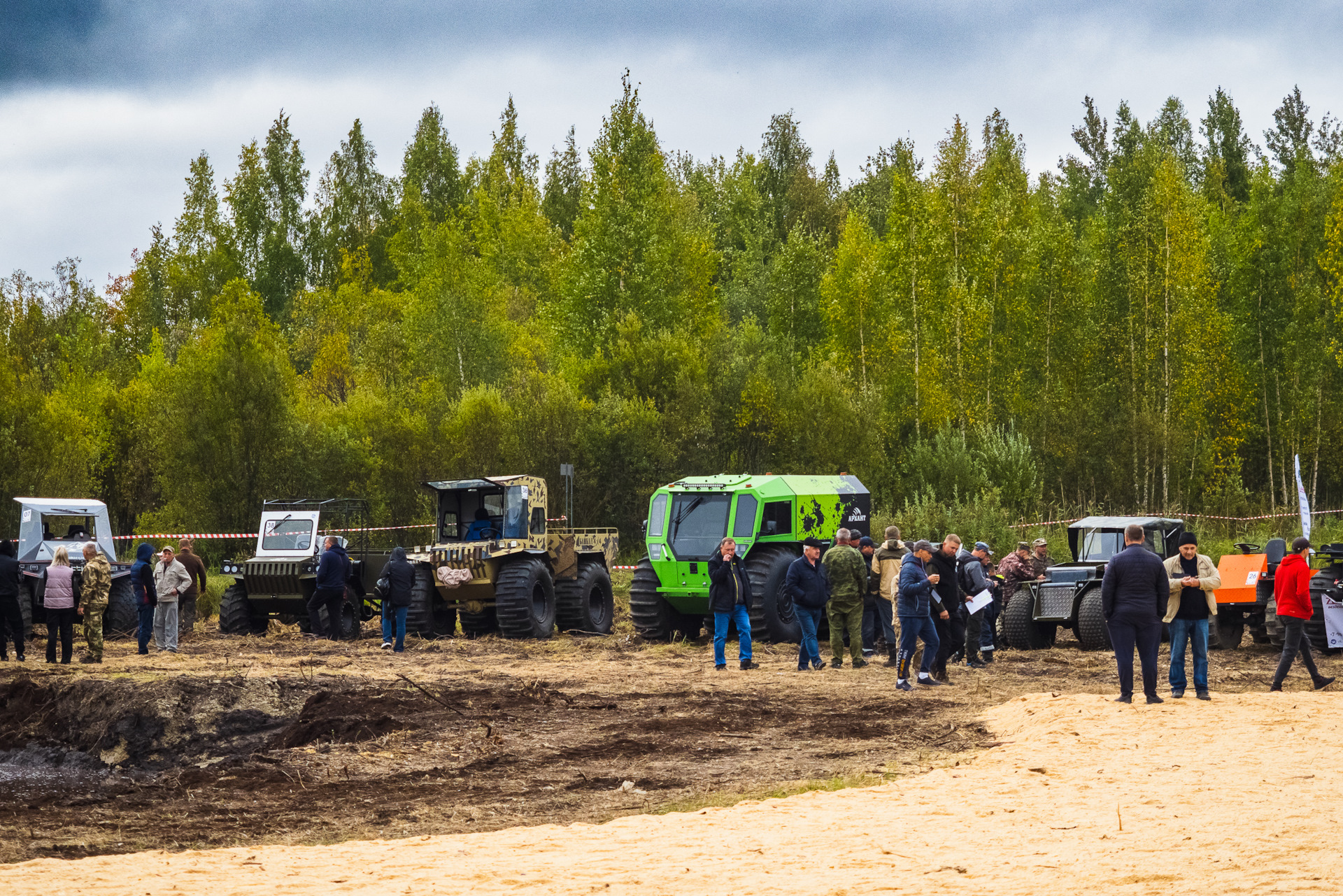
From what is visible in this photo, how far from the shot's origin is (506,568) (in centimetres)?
2123

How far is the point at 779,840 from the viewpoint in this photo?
26.2ft

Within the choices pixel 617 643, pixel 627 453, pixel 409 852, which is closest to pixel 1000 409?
pixel 627 453

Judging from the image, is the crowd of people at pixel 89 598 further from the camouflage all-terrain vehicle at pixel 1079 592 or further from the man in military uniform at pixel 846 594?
the camouflage all-terrain vehicle at pixel 1079 592

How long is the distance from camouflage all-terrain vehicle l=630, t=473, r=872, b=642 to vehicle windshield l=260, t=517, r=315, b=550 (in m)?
6.51

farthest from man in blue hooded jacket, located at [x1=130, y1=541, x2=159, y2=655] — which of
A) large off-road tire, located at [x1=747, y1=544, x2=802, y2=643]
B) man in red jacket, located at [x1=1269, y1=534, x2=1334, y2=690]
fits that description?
man in red jacket, located at [x1=1269, y1=534, x2=1334, y2=690]

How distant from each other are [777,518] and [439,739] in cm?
889

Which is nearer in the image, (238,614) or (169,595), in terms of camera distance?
(169,595)

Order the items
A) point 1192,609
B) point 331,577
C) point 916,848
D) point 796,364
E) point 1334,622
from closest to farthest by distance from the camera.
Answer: point 916,848 < point 1192,609 < point 1334,622 < point 331,577 < point 796,364

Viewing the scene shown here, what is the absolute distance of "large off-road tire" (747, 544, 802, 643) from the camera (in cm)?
1928

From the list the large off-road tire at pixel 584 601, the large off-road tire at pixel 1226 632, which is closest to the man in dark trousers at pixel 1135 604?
the large off-road tire at pixel 1226 632

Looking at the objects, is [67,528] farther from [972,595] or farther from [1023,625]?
[1023,625]

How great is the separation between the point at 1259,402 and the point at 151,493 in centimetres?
3307

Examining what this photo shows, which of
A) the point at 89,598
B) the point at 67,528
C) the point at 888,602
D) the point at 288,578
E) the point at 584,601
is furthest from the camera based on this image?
the point at 67,528

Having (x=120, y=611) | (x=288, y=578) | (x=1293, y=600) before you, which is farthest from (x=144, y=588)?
(x=1293, y=600)
